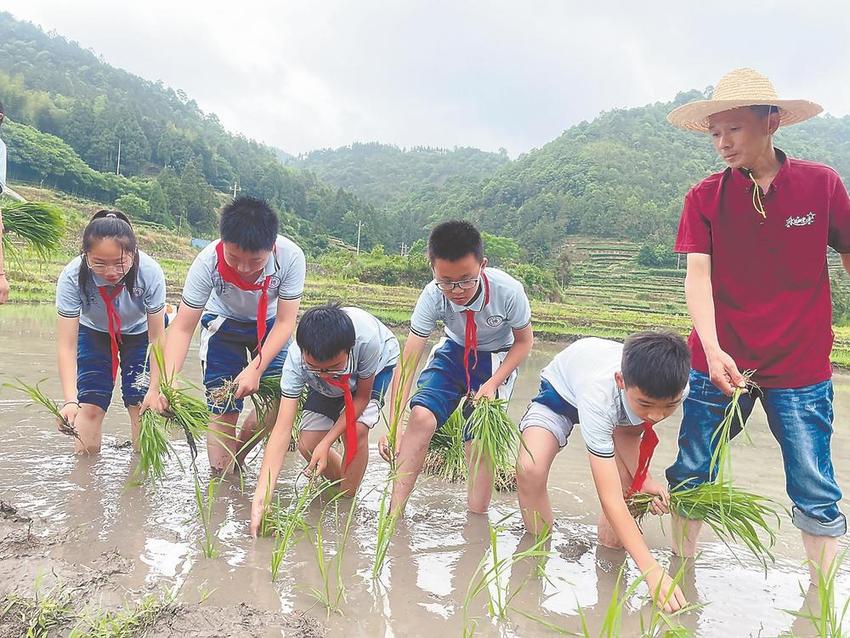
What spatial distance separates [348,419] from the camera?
297cm

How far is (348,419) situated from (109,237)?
1451 millimetres

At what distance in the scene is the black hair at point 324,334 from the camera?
268cm

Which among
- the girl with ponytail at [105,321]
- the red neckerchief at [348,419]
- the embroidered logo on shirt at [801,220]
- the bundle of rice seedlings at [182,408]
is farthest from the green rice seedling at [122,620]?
the embroidered logo on shirt at [801,220]

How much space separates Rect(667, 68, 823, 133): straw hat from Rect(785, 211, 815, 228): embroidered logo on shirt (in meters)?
0.37

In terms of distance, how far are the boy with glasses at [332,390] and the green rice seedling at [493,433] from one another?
561mm

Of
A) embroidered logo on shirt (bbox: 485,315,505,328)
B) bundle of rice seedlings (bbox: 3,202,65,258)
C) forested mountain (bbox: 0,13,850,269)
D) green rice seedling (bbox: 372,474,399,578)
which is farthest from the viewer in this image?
forested mountain (bbox: 0,13,850,269)

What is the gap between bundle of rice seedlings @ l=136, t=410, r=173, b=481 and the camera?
9.60 ft

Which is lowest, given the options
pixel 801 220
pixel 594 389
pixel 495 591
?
pixel 495 591

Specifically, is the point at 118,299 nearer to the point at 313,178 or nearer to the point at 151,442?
the point at 151,442

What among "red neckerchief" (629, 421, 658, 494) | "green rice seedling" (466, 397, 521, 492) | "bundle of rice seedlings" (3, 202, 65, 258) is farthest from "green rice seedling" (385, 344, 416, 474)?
"bundle of rice seedlings" (3, 202, 65, 258)

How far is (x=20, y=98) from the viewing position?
201 feet

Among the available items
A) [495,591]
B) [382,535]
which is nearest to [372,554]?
[382,535]

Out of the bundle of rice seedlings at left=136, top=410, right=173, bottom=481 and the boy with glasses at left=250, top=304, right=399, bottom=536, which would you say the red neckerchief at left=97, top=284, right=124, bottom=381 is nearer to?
the bundle of rice seedlings at left=136, top=410, right=173, bottom=481

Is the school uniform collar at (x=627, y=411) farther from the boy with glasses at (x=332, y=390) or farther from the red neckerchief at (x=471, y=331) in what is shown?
the boy with glasses at (x=332, y=390)
